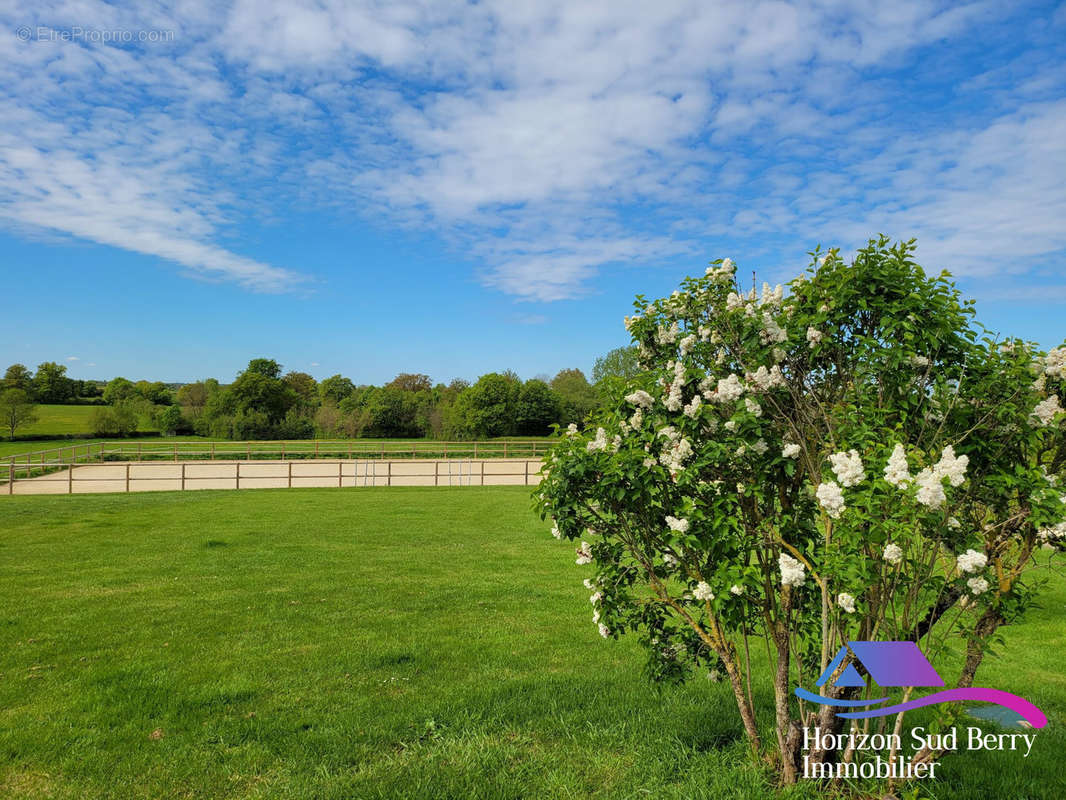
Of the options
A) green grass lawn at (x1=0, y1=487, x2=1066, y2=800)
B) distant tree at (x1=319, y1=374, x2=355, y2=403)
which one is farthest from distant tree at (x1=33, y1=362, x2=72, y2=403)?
green grass lawn at (x1=0, y1=487, x2=1066, y2=800)

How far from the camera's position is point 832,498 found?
2809 mm

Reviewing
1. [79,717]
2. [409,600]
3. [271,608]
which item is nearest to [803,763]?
[79,717]

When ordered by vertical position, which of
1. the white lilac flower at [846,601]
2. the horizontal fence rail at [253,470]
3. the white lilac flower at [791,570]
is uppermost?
the white lilac flower at [791,570]

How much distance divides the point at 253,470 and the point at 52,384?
2582 inches

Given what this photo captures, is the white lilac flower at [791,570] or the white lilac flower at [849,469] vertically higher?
the white lilac flower at [849,469]

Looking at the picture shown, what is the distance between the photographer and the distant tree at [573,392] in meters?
52.4

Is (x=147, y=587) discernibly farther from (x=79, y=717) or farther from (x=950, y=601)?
(x=950, y=601)

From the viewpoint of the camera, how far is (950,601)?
323 cm

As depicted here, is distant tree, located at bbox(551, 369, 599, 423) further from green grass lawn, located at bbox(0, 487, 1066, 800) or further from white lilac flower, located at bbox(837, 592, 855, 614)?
white lilac flower, located at bbox(837, 592, 855, 614)

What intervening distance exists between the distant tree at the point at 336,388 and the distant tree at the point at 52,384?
1212 inches

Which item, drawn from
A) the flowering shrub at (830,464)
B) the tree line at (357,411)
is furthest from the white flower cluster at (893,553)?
the tree line at (357,411)

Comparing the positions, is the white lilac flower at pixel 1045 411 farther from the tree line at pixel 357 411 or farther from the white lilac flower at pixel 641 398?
the tree line at pixel 357 411

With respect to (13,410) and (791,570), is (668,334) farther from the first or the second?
(13,410)

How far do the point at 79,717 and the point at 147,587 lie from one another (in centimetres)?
454
